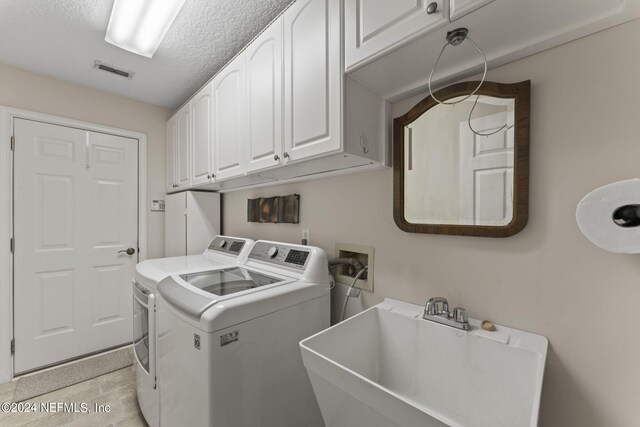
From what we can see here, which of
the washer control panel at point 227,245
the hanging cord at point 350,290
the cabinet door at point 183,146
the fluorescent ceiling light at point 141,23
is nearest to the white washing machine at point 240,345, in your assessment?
the hanging cord at point 350,290

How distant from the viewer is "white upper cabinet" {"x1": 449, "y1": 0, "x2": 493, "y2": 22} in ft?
2.39

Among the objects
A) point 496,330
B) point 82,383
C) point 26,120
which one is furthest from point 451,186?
point 26,120

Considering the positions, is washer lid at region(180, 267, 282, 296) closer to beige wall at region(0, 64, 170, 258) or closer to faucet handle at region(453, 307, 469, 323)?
faucet handle at region(453, 307, 469, 323)

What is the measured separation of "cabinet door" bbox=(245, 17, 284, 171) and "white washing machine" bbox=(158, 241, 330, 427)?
623 millimetres

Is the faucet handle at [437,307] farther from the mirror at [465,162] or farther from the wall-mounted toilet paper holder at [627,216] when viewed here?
the wall-mounted toilet paper holder at [627,216]

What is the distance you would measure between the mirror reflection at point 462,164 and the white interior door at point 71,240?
2743 mm

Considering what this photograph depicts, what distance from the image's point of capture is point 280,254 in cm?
161

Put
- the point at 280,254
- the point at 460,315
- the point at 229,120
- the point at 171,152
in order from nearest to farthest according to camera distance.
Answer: the point at 460,315
the point at 280,254
the point at 229,120
the point at 171,152

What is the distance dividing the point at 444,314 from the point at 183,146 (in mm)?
2455

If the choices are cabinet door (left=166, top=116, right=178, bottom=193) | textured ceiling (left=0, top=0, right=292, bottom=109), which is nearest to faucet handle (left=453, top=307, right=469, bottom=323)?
textured ceiling (left=0, top=0, right=292, bottom=109)

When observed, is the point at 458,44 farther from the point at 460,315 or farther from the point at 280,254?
the point at 280,254

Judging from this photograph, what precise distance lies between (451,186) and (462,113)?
30 cm

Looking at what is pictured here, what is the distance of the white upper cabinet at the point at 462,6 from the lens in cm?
73

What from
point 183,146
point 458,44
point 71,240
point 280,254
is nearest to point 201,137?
point 183,146
